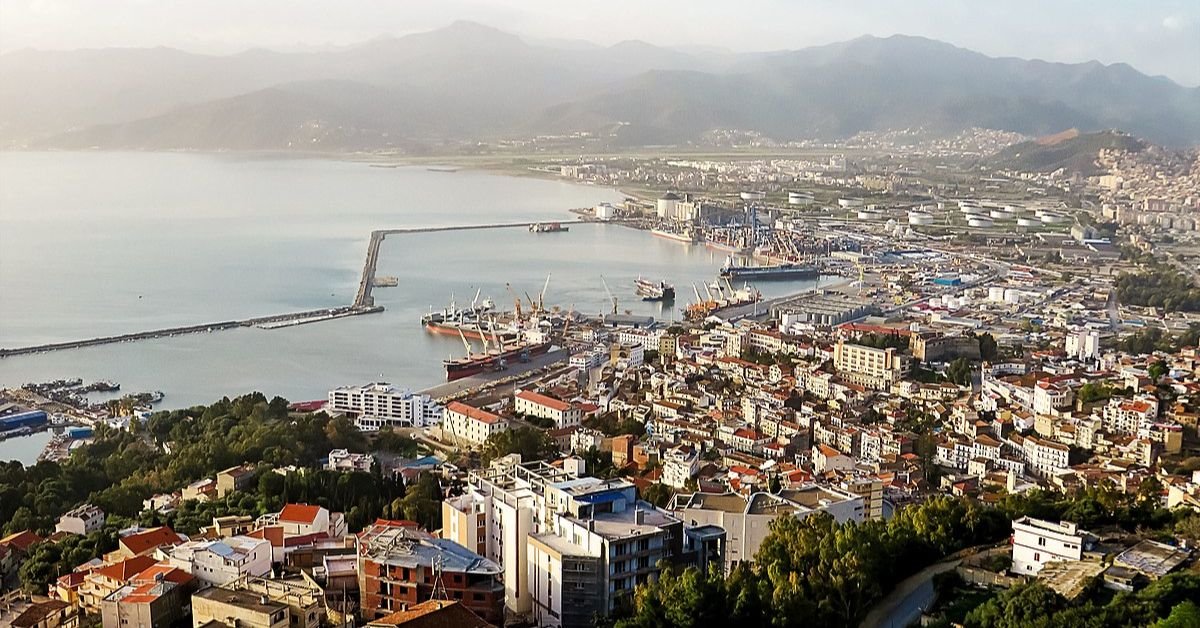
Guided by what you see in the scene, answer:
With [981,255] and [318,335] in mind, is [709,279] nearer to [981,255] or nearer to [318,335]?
[981,255]

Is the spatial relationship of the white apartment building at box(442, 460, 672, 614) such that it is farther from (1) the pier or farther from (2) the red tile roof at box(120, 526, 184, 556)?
(1) the pier

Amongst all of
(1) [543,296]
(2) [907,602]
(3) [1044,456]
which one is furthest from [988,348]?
(2) [907,602]

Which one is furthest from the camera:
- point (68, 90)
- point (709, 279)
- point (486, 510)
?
point (68, 90)

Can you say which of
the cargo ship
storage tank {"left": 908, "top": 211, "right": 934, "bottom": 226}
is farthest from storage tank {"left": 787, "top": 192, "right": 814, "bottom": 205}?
the cargo ship

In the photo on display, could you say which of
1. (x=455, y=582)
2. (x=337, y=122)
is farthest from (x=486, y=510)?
(x=337, y=122)

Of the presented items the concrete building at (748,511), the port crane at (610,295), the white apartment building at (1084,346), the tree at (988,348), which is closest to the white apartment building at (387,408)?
the concrete building at (748,511)

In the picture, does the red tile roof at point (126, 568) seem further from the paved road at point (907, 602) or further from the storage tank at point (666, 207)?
the storage tank at point (666, 207)
